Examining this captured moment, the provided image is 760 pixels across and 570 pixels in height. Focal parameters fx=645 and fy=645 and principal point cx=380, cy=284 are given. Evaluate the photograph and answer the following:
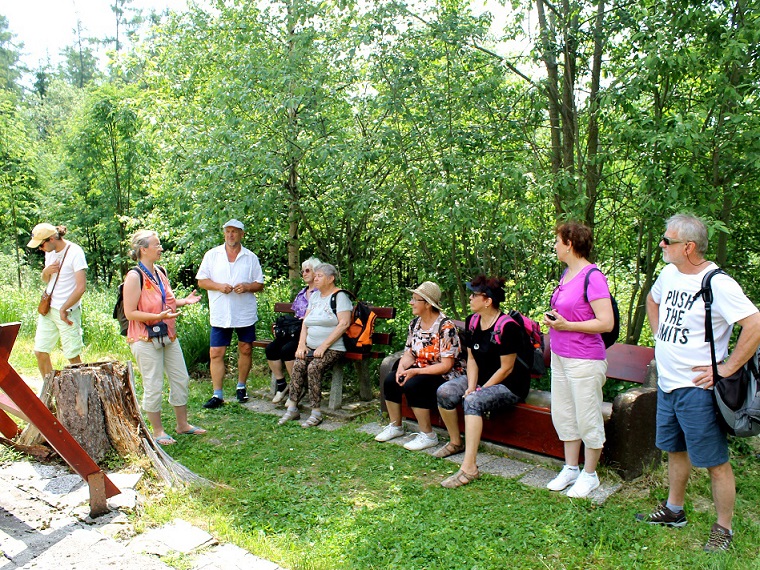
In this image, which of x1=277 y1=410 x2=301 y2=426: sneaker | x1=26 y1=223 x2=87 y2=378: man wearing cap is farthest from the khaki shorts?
x1=277 y1=410 x2=301 y2=426: sneaker

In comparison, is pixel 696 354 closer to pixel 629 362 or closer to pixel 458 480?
pixel 629 362

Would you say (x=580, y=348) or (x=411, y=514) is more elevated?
(x=580, y=348)

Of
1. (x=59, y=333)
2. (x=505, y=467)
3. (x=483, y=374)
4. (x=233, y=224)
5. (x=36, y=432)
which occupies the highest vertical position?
(x=233, y=224)

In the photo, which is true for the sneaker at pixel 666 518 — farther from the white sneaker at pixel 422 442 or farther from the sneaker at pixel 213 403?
the sneaker at pixel 213 403

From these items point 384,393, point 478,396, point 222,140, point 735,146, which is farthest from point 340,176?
point 735,146

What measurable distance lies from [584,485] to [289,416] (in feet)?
9.19

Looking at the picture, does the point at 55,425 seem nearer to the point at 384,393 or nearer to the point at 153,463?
the point at 153,463

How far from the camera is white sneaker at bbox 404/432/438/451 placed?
16.3 feet

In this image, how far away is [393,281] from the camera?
7.35 metres

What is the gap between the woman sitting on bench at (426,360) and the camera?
4.95 meters

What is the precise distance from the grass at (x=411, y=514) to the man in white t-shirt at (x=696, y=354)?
349mm

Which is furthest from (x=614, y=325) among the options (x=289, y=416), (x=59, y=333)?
(x=59, y=333)

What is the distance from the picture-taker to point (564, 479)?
4.08m

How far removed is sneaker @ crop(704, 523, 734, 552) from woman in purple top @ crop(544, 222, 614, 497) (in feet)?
2.56
